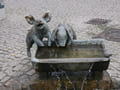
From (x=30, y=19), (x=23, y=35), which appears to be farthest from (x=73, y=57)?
(x=23, y=35)

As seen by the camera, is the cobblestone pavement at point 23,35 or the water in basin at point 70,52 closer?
the water in basin at point 70,52

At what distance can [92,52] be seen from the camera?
3473 mm

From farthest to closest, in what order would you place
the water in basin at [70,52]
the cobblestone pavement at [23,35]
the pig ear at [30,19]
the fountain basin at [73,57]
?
1. the cobblestone pavement at [23,35]
2. the pig ear at [30,19]
3. the water in basin at [70,52]
4. the fountain basin at [73,57]

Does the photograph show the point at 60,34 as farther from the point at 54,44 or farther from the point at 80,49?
the point at 80,49

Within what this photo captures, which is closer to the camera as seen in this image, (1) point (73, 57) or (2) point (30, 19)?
(1) point (73, 57)

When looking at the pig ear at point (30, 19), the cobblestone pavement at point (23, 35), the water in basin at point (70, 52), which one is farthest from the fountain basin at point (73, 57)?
the cobblestone pavement at point (23, 35)

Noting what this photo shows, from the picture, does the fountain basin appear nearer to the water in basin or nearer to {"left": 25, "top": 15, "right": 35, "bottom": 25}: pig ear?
the water in basin

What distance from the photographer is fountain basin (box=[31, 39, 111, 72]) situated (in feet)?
9.84

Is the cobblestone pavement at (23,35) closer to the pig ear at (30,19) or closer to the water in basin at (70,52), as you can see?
the water in basin at (70,52)

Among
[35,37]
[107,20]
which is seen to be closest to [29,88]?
[35,37]

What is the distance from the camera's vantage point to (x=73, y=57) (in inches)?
132

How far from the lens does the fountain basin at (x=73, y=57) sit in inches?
118

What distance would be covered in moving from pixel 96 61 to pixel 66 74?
83 cm

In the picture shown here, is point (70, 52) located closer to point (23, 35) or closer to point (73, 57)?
point (73, 57)
